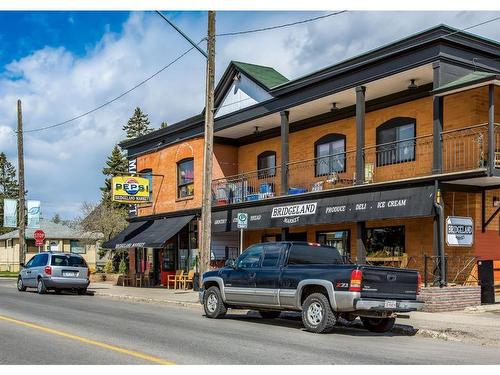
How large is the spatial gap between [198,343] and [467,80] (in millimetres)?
10022

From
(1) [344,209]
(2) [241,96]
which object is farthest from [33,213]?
(1) [344,209]

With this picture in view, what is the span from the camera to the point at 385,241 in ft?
70.6

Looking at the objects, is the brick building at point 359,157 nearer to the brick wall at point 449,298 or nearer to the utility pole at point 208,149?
the brick wall at point 449,298

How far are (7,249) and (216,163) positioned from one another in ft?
146

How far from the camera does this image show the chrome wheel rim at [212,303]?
15812 mm

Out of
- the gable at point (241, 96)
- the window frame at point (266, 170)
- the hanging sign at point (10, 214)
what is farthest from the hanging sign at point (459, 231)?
the hanging sign at point (10, 214)

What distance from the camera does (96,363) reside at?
8.91 metres

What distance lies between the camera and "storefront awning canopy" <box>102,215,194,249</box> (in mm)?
27344

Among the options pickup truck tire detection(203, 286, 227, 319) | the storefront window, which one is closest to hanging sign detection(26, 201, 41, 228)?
the storefront window

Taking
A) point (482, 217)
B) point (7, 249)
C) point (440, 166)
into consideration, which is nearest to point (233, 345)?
point (440, 166)

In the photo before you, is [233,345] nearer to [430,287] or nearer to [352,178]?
[430,287]

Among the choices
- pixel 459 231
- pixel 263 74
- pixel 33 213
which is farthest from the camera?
pixel 33 213

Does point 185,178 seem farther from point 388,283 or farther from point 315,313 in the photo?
point 388,283

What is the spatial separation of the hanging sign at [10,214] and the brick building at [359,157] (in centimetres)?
1434
